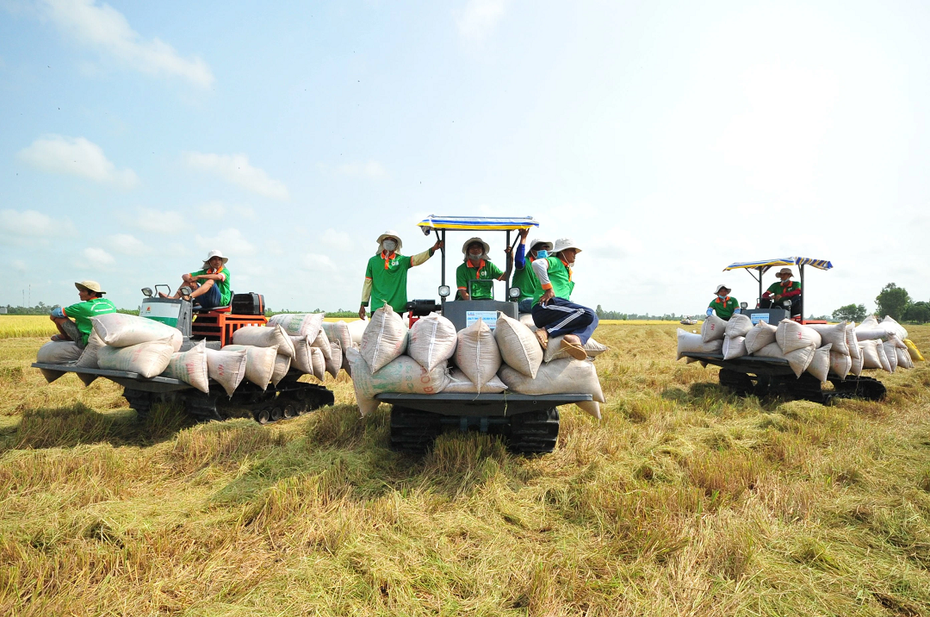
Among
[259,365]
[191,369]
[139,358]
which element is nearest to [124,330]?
[139,358]

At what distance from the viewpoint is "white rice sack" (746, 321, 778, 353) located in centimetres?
707

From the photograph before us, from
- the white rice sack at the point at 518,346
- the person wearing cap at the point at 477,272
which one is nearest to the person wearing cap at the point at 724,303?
the person wearing cap at the point at 477,272

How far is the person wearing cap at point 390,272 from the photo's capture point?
6.10 metres

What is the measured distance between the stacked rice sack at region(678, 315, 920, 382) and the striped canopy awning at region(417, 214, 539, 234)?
4.23 m

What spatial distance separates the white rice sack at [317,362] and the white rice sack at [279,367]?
37 centimetres

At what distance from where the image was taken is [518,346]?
3736 millimetres

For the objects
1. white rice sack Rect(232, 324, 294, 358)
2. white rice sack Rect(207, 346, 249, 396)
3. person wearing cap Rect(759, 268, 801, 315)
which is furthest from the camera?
person wearing cap Rect(759, 268, 801, 315)

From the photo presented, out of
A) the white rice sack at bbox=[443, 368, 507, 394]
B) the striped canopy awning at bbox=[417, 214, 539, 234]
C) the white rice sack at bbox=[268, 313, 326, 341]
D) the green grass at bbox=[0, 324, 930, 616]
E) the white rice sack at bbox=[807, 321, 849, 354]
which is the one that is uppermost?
the striped canopy awning at bbox=[417, 214, 539, 234]

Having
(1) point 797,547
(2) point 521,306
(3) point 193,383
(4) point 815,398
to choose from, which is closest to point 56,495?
(3) point 193,383

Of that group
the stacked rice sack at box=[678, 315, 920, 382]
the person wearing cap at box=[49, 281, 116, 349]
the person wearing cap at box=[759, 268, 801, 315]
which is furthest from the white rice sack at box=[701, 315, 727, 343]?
the person wearing cap at box=[49, 281, 116, 349]

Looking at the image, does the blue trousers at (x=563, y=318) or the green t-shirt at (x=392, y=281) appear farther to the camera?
the green t-shirt at (x=392, y=281)

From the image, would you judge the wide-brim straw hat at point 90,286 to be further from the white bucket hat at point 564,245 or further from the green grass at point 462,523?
the white bucket hat at point 564,245

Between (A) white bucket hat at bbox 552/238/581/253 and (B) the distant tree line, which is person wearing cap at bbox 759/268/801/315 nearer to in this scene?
(A) white bucket hat at bbox 552/238/581/253

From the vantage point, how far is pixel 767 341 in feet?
23.3
